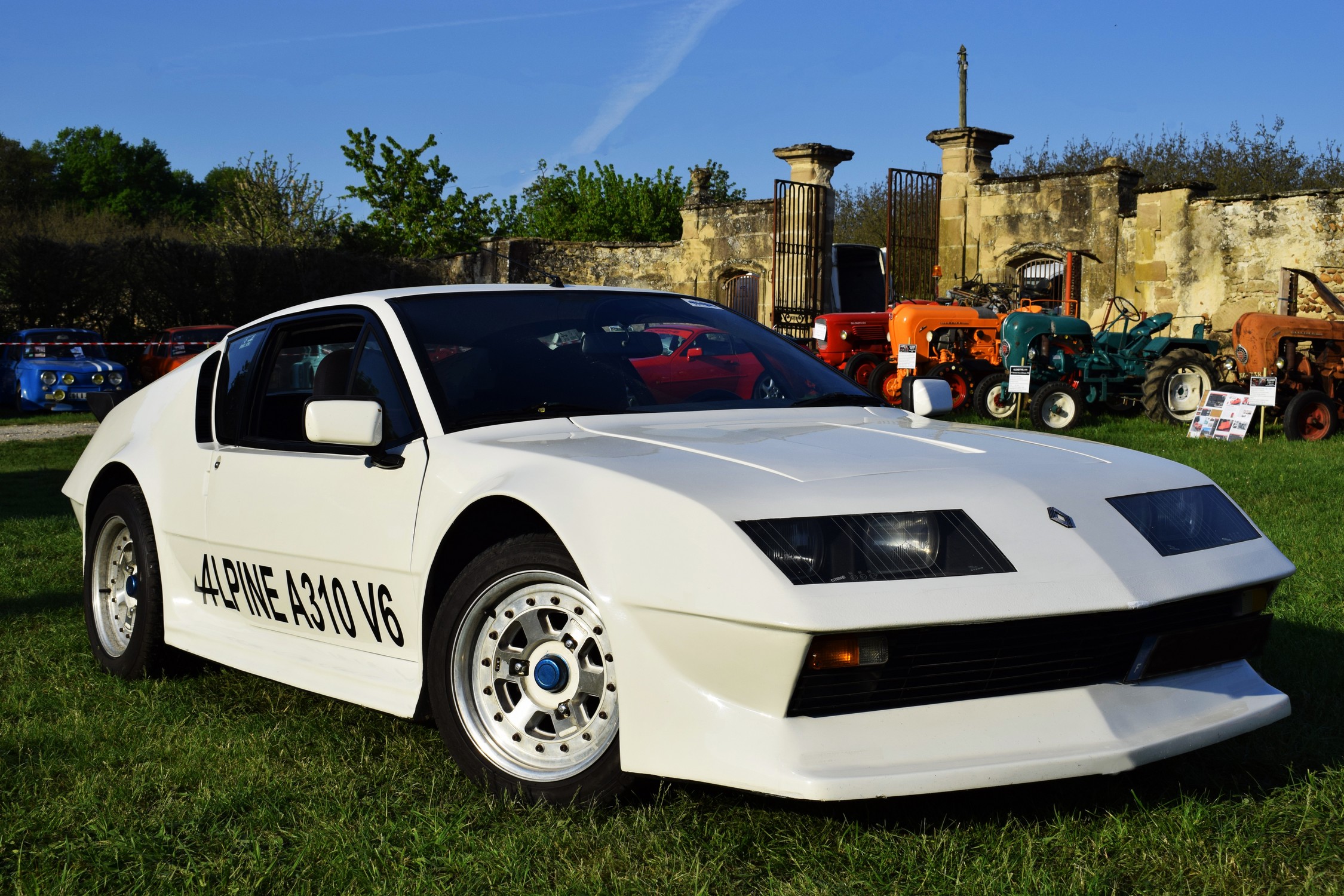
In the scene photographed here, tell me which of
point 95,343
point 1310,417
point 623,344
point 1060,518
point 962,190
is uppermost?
point 962,190

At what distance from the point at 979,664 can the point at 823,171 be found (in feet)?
67.5

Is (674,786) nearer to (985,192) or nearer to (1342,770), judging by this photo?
(1342,770)

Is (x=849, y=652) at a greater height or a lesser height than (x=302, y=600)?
greater

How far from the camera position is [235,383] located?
4.23 meters

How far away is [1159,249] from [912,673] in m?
17.4

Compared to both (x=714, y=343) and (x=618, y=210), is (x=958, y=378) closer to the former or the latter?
(x=714, y=343)

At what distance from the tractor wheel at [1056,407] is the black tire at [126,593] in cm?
1114

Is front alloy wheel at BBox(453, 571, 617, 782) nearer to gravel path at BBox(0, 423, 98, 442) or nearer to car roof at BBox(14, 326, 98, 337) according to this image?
gravel path at BBox(0, 423, 98, 442)

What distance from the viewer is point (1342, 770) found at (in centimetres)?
311

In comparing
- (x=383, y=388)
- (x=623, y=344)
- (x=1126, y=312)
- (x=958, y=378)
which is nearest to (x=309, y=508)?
(x=383, y=388)

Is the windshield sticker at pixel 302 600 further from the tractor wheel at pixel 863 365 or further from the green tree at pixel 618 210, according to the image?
the green tree at pixel 618 210

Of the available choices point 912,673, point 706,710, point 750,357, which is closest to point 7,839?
point 706,710

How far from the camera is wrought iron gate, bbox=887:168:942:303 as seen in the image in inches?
823

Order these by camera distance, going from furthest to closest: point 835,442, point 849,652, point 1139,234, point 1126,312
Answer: point 1139,234
point 1126,312
point 835,442
point 849,652
